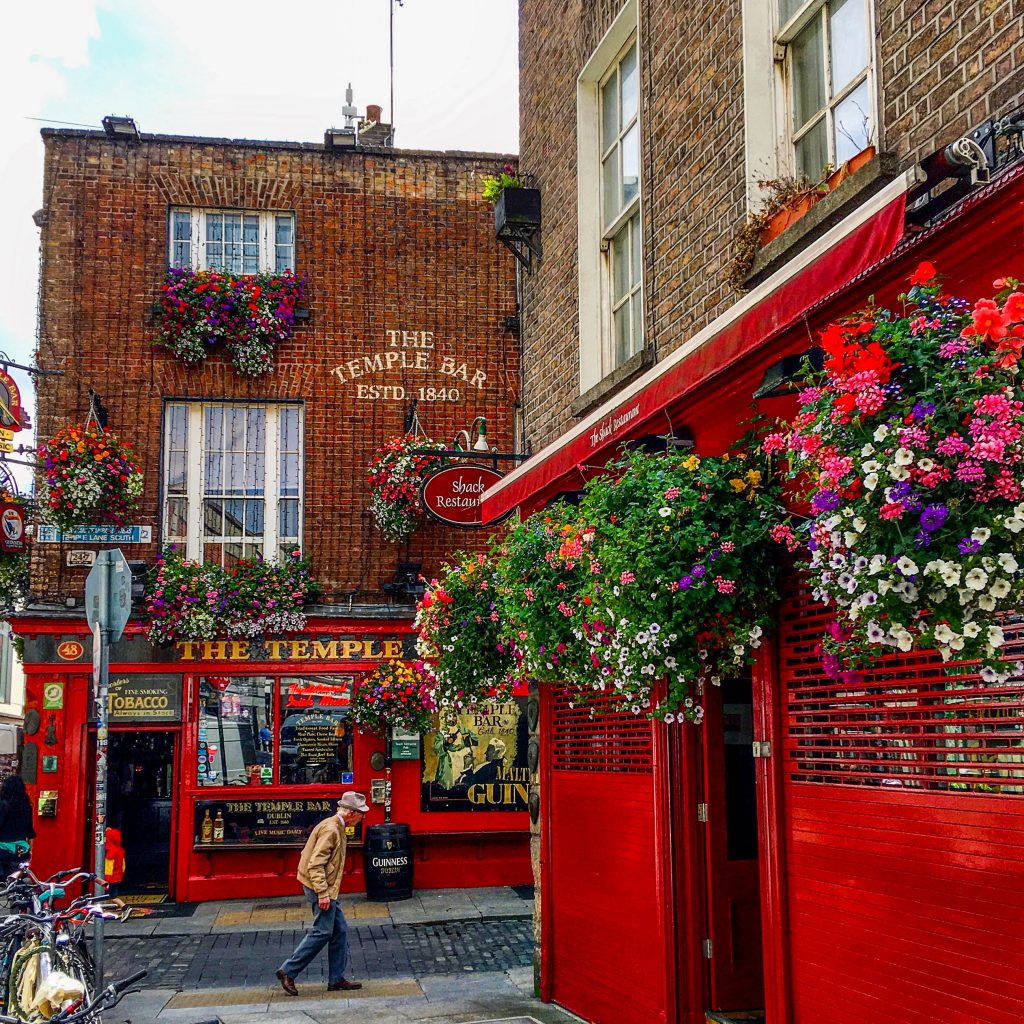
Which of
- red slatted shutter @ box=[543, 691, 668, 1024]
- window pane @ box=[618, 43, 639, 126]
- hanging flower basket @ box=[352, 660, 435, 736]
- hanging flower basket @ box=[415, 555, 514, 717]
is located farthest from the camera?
hanging flower basket @ box=[352, 660, 435, 736]

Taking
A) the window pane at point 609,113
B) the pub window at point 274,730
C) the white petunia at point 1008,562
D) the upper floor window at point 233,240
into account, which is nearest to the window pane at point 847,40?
the window pane at point 609,113

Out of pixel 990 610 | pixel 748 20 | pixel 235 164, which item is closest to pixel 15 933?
pixel 990 610

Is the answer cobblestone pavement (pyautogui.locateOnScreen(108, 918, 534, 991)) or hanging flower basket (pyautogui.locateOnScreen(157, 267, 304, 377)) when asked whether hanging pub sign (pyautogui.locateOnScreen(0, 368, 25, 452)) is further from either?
cobblestone pavement (pyautogui.locateOnScreen(108, 918, 534, 991))

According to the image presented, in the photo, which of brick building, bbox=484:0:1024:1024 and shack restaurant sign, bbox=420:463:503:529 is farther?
shack restaurant sign, bbox=420:463:503:529

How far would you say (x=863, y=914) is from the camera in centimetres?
520

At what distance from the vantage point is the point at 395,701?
1538 cm

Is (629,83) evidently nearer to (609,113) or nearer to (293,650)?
(609,113)

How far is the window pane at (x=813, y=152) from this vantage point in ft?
20.7

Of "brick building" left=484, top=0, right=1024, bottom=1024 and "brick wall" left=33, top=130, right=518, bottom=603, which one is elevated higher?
"brick wall" left=33, top=130, right=518, bottom=603

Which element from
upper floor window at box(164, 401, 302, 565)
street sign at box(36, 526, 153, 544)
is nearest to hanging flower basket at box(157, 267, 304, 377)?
upper floor window at box(164, 401, 302, 565)

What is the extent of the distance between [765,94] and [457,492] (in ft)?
21.9

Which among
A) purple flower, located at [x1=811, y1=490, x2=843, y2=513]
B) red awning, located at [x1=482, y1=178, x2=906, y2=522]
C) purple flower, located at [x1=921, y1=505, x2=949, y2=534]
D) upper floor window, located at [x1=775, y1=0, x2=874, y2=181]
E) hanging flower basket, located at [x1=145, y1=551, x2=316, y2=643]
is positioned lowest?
purple flower, located at [x1=921, y1=505, x2=949, y2=534]

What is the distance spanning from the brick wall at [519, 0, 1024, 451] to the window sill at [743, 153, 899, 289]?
11 cm

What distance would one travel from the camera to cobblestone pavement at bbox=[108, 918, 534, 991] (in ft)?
36.1
